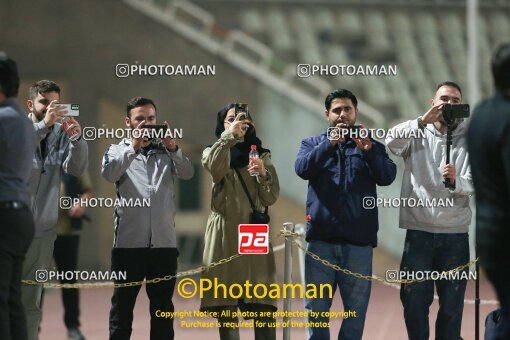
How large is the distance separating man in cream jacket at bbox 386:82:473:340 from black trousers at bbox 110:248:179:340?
1.49 metres

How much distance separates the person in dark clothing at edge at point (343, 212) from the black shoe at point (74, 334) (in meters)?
2.18

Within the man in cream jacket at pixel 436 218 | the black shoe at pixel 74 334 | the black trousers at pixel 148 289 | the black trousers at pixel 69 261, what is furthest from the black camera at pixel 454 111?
the black shoe at pixel 74 334

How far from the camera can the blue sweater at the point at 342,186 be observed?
6.85 meters

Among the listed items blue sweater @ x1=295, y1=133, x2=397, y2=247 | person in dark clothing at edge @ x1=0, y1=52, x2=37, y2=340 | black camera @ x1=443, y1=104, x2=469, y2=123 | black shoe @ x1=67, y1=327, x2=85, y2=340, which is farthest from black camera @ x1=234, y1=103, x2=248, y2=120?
black shoe @ x1=67, y1=327, x2=85, y2=340

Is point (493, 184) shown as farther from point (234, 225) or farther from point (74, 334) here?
point (74, 334)

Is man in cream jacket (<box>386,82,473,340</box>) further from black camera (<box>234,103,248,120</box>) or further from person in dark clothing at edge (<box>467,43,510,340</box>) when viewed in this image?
person in dark clothing at edge (<box>467,43,510,340</box>)

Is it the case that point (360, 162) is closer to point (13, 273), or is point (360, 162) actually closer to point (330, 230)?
point (330, 230)

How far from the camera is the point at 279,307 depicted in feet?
23.8

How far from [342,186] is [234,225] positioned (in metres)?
0.73

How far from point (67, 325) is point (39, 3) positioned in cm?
244

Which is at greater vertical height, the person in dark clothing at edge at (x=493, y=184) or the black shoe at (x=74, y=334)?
the person in dark clothing at edge at (x=493, y=184)

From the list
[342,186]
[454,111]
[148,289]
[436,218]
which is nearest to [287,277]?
[342,186]

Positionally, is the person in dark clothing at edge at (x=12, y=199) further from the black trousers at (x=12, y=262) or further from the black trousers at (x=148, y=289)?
the black trousers at (x=148, y=289)

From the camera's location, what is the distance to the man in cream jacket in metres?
6.93
